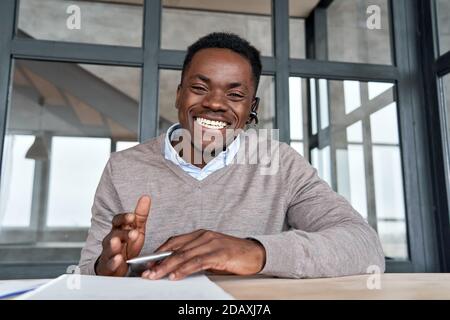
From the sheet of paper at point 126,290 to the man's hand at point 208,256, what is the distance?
20mm

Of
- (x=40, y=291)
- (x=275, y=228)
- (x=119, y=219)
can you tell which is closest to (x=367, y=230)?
(x=275, y=228)

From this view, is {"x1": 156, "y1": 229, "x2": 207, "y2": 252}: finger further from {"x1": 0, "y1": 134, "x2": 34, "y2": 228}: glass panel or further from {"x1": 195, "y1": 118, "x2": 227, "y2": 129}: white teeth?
{"x1": 0, "y1": 134, "x2": 34, "y2": 228}: glass panel

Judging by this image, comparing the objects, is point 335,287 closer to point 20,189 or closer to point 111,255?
point 111,255

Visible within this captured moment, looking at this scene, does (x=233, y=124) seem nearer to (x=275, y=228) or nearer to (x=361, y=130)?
(x=275, y=228)

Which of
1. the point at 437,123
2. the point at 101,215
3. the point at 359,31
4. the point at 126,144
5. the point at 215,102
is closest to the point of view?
the point at 101,215

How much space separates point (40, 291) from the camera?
507 millimetres

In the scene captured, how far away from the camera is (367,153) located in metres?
2.86

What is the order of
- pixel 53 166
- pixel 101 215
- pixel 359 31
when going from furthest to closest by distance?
pixel 53 166, pixel 359 31, pixel 101 215

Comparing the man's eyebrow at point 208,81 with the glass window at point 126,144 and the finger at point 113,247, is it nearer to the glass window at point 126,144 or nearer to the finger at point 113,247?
the glass window at point 126,144

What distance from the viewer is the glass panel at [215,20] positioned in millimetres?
1856

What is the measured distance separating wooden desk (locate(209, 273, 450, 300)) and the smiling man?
0.41 feet

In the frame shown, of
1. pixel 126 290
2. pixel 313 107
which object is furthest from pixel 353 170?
pixel 126 290

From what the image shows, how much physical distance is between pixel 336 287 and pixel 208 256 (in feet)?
0.65

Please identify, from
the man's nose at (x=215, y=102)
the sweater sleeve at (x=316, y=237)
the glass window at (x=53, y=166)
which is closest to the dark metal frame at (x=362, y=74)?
the man's nose at (x=215, y=102)
